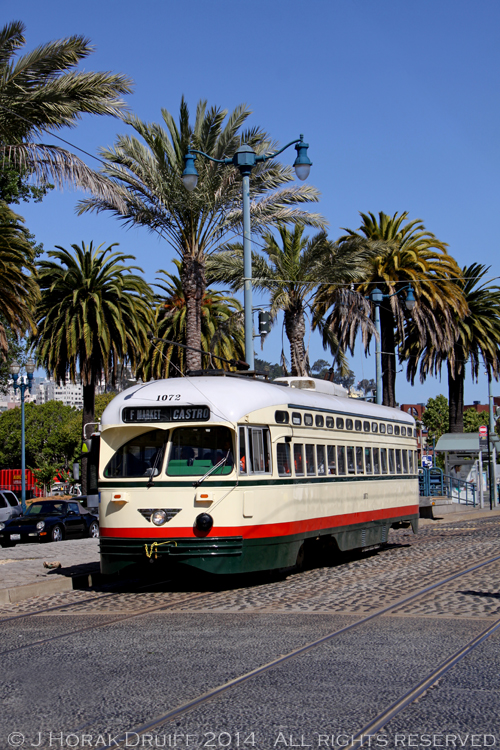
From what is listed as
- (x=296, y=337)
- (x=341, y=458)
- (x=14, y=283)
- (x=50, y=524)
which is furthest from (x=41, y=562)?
(x=296, y=337)

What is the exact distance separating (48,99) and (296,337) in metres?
11.6

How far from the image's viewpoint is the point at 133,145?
914 inches

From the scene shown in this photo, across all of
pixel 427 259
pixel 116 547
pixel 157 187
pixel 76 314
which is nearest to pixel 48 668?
pixel 116 547

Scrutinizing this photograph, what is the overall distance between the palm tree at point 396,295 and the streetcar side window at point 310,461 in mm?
19003

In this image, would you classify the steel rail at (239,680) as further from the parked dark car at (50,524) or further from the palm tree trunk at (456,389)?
the palm tree trunk at (456,389)

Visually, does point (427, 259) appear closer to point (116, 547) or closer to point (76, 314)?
point (76, 314)

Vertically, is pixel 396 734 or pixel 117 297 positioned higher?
pixel 117 297

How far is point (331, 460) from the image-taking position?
50.5ft

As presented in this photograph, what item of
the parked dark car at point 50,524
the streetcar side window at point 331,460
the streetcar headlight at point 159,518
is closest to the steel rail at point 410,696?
the streetcar headlight at point 159,518

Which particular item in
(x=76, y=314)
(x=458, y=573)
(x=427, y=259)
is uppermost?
(x=427, y=259)

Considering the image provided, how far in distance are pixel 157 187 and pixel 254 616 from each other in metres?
15.3

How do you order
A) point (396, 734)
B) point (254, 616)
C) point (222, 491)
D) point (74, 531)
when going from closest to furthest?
point (396, 734), point (254, 616), point (222, 491), point (74, 531)

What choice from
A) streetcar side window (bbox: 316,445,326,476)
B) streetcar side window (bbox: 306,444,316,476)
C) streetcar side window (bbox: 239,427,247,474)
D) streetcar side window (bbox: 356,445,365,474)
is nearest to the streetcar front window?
streetcar side window (bbox: 239,427,247,474)

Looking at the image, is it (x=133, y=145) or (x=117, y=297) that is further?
(x=117, y=297)
